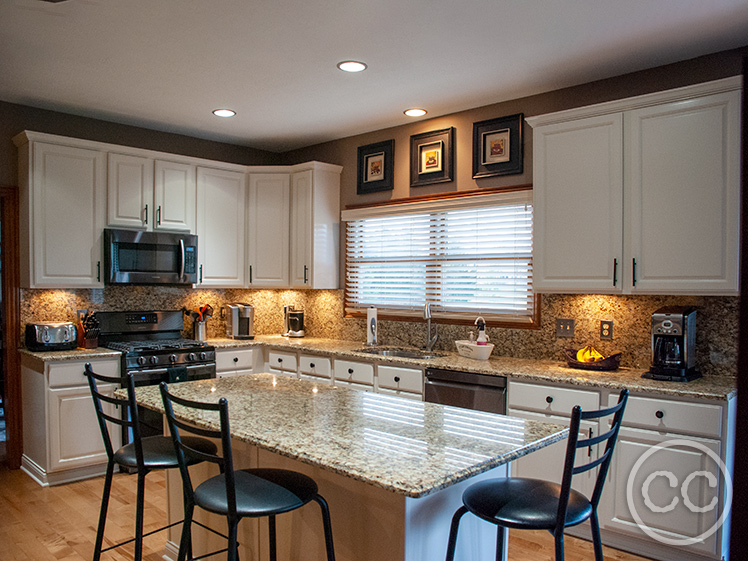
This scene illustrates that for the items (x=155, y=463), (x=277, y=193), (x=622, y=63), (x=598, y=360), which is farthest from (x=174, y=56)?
(x=598, y=360)

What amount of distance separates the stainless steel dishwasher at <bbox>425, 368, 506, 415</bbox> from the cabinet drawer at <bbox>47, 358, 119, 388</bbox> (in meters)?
2.30

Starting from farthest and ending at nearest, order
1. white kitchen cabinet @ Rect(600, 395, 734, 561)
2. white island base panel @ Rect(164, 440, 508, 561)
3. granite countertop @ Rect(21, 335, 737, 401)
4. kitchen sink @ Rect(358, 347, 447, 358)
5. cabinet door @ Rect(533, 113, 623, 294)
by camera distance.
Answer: kitchen sink @ Rect(358, 347, 447, 358), cabinet door @ Rect(533, 113, 623, 294), granite countertop @ Rect(21, 335, 737, 401), white kitchen cabinet @ Rect(600, 395, 734, 561), white island base panel @ Rect(164, 440, 508, 561)

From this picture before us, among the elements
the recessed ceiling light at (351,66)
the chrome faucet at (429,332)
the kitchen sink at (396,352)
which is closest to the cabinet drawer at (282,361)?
the kitchen sink at (396,352)

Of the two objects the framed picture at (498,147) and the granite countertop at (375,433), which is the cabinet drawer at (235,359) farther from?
the framed picture at (498,147)

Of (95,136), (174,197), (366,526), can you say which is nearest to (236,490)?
(366,526)

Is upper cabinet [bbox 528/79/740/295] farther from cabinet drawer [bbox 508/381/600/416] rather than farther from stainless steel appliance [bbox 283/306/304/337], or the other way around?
stainless steel appliance [bbox 283/306/304/337]

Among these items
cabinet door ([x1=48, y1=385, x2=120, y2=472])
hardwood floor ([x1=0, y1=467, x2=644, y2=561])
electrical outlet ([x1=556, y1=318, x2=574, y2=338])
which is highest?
electrical outlet ([x1=556, y1=318, x2=574, y2=338])

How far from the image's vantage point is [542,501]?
5.87 feet

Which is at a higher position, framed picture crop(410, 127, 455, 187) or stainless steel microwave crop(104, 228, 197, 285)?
framed picture crop(410, 127, 455, 187)

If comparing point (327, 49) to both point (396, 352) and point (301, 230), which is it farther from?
point (396, 352)

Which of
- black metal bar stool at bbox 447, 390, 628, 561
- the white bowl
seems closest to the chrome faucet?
the white bowl

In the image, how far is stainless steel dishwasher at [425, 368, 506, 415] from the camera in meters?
3.45

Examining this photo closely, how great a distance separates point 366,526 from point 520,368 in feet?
6.18

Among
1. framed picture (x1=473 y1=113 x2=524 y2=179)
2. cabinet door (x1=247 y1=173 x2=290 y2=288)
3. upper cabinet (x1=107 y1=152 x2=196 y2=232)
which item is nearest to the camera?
framed picture (x1=473 y1=113 x2=524 y2=179)
